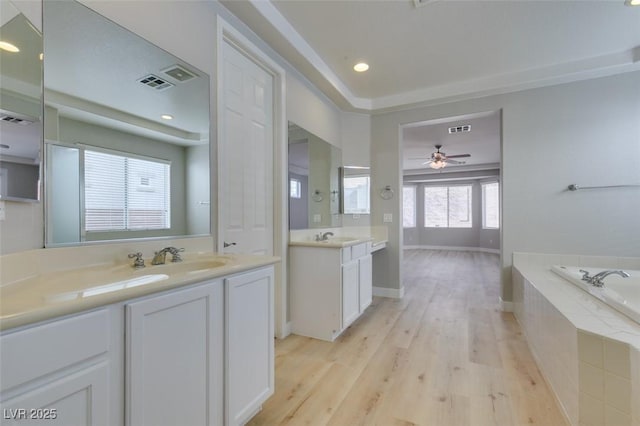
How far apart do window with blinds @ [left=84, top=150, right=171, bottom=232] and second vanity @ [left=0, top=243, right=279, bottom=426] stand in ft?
0.80

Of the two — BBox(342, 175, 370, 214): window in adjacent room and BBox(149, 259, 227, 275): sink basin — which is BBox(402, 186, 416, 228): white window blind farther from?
BBox(149, 259, 227, 275): sink basin

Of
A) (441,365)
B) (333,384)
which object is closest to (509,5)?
(441,365)

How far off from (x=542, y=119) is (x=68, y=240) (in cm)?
438

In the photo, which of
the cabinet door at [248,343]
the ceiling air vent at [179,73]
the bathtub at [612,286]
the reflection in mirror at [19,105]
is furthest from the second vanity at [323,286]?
the reflection in mirror at [19,105]

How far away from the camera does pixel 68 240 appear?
4.07 ft

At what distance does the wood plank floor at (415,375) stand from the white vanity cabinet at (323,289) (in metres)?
0.14

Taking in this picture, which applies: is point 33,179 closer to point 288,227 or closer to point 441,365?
point 288,227

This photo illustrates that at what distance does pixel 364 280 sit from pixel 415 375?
1178 millimetres

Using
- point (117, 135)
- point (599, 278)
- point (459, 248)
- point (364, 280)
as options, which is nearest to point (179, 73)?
point (117, 135)

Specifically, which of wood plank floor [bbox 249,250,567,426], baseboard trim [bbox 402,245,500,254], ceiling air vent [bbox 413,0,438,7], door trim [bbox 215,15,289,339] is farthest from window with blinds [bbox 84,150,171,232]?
baseboard trim [bbox 402,245,500,254]

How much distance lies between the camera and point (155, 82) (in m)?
1.63

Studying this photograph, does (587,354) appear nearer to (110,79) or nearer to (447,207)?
(110,79)

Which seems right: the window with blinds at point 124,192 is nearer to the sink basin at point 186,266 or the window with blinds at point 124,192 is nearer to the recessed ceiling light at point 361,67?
the sink basin at point 186,266

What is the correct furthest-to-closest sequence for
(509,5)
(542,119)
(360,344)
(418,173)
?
(418,173) < (542,119) < (360,344) < (509,5)
